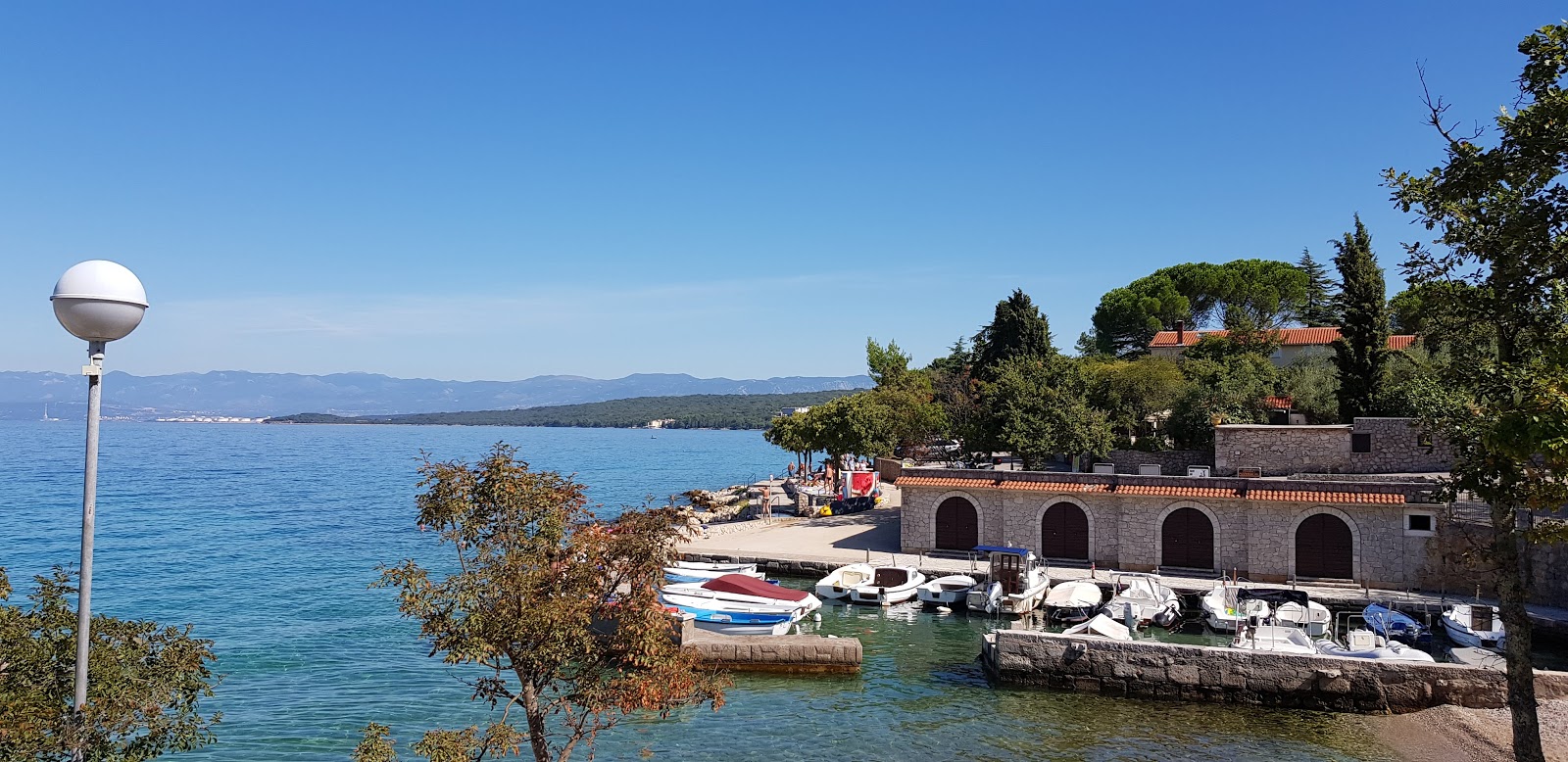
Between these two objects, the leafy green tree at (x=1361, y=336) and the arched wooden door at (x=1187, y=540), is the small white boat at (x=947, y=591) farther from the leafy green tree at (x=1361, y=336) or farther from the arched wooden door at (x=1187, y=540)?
the leafy green tree at (x=1361, y=336)

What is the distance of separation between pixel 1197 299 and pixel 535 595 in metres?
80.6

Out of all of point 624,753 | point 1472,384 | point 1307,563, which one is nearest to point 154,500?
point 624,753

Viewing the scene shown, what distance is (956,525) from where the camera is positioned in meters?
35.2

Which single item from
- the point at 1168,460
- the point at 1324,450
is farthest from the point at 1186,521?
the point at 1168,460

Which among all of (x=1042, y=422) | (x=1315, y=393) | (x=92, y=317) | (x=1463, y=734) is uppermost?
(x=1315, y=393)

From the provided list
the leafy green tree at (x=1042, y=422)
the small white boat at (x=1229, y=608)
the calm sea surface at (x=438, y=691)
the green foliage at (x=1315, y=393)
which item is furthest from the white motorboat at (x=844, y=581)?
the green foliage at (x=1315, y=393)

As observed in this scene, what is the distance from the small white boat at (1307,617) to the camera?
82.0 feet

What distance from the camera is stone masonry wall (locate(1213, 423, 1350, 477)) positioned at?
36.5 m

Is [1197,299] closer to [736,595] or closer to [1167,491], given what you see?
[1167,491]

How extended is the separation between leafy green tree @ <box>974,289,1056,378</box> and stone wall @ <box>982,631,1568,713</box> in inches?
1614

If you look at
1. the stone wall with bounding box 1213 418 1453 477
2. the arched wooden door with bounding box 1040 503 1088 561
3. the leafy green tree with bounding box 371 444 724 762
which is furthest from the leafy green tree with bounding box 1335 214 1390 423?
the leafy green tree with bounding box 371 444 724 762

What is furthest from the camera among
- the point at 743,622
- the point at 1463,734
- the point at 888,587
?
the point at 888,587

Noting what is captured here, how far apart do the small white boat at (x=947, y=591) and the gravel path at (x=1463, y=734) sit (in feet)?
39.7

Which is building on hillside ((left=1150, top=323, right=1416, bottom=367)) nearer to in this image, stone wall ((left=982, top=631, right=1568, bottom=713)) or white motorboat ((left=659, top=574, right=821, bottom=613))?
stone wall ((left=982, top=631, right=1568, bottom=713))
